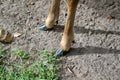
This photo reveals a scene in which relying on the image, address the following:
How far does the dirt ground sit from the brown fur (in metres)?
0.13

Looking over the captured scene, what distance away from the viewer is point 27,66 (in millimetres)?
3471

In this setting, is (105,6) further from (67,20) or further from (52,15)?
(67,20)

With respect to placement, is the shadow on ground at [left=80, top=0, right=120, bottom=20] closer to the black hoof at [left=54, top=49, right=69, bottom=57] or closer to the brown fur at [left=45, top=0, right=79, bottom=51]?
the brown fur at [left=45, top=0, right=79, bottom=51]

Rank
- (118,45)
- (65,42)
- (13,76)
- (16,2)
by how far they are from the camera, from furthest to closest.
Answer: (16,2) → (118,45) → (65,42) → (13,76)

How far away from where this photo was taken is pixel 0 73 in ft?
11.0

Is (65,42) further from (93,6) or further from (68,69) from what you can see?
(93,6)

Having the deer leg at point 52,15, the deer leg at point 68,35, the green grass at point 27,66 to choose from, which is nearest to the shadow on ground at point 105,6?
the deer leg at point 52,15

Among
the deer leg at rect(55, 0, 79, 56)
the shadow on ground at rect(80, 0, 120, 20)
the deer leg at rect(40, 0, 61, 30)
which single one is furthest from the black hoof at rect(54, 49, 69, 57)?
the shadow on ground at rect(80, 0, 120, 20)

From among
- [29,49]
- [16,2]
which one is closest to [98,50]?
[29,49]

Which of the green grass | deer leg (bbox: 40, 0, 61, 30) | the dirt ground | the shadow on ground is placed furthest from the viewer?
the shadow on ground

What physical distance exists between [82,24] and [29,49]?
2.83 feet

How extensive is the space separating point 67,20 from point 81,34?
1.65 ft

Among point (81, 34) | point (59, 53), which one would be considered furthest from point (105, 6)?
point (59, 53)

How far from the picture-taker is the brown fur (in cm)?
334
